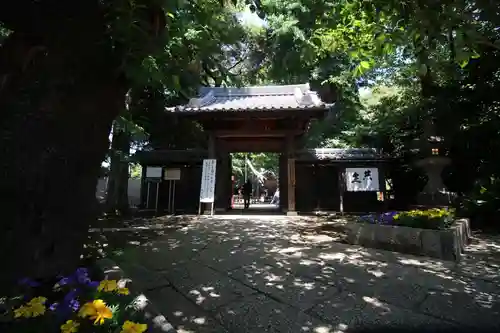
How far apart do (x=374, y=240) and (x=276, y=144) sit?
26.8 feet

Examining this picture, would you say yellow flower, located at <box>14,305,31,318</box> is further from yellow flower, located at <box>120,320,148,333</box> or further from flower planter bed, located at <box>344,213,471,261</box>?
flower planter bed, located at <box>344,213,471,261</box>

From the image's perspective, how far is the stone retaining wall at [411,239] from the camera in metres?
5.04

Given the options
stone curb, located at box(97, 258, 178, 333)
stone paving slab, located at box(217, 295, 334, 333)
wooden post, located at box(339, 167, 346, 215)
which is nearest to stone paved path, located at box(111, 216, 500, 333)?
stone paving slab, located at box(217, 295, 334, 333)

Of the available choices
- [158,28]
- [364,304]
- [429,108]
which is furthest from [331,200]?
[158,28]

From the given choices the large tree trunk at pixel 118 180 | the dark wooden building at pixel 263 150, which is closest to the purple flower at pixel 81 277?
the dark wooden building at pixel 263 150

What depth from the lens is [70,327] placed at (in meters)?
1.55

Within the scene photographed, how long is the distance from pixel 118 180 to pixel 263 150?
6.16 m

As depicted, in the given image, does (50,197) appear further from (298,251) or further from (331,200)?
(331,200)

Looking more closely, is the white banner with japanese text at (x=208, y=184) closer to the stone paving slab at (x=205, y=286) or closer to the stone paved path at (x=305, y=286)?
the stone paved path at (x=305, y=286)

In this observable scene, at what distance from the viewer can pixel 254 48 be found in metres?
19.5

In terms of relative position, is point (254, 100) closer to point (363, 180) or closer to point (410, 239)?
A: point (363, 180)

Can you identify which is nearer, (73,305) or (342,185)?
(73,305)

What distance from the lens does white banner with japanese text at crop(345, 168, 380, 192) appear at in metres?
12.0

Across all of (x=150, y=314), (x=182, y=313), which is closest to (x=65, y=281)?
(x=150, y=314)
